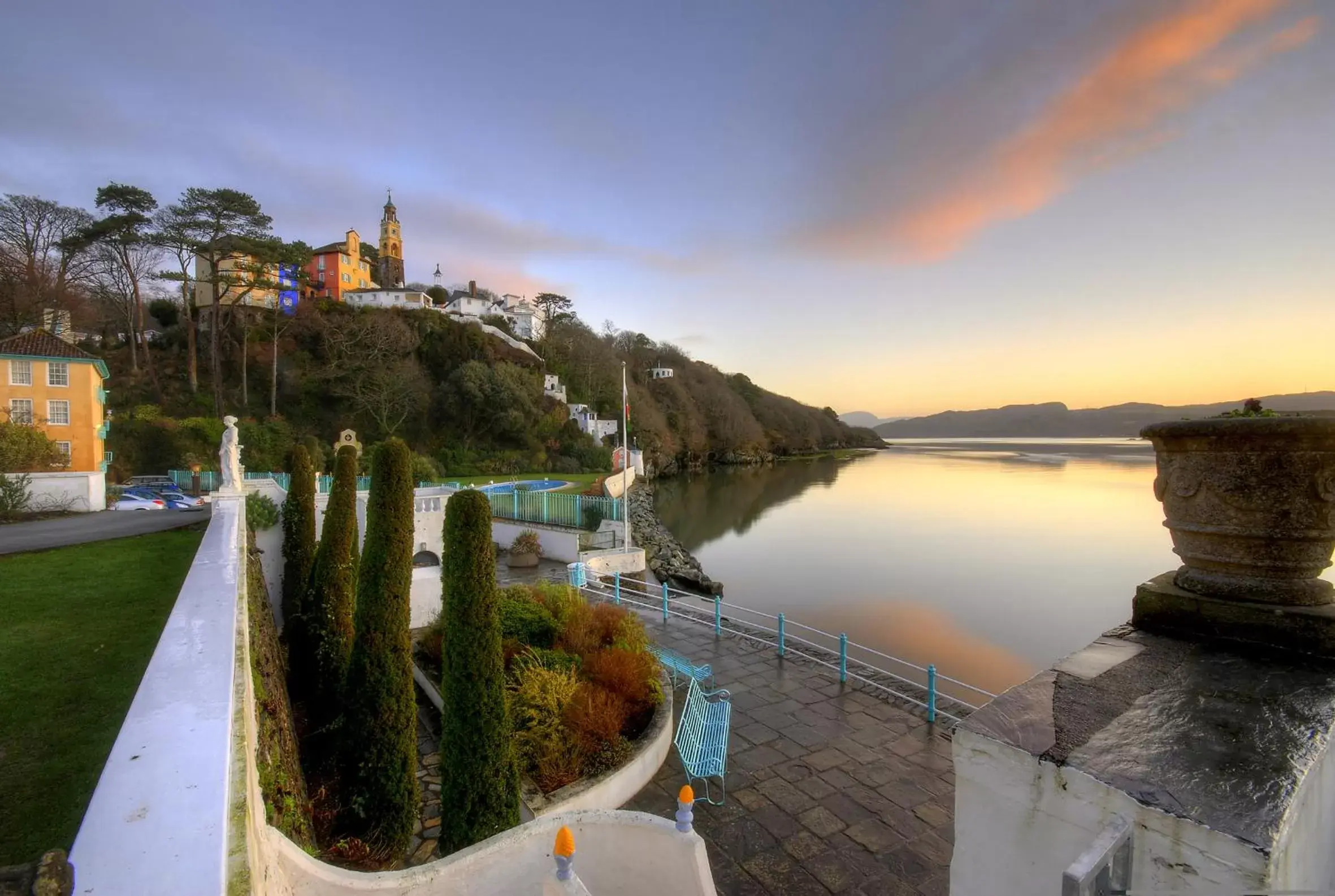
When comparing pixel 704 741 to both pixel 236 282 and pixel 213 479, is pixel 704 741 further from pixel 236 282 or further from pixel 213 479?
pixel 236 282

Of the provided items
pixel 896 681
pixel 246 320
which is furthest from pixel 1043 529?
pixel 246 320

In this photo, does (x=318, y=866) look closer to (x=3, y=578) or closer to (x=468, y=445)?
(x=3, y=578)

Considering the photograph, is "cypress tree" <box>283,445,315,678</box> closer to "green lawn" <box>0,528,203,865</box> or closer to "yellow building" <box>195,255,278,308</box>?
"green lawn" <box>0,528,203,865</box>

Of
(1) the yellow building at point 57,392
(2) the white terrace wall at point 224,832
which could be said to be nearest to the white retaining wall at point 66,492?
(1) the yellow building at point 57,392

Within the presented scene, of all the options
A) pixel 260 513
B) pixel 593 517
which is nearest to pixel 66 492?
pixel 260 513

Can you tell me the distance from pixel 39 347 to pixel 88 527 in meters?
12.6

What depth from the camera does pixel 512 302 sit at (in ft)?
217

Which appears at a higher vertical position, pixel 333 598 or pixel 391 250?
pixel 391 250

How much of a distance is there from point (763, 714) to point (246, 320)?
41.4 meters

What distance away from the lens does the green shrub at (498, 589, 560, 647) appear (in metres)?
7.57

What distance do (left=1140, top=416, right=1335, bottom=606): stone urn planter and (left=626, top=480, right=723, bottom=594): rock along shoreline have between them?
1341 centimetres

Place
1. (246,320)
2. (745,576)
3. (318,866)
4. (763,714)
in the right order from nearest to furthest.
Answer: (318,866) < (763,714) < (745,576) < (246,320)

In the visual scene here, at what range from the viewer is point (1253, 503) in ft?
6.55

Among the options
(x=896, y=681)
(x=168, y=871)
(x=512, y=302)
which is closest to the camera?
(x=168, y=871)
